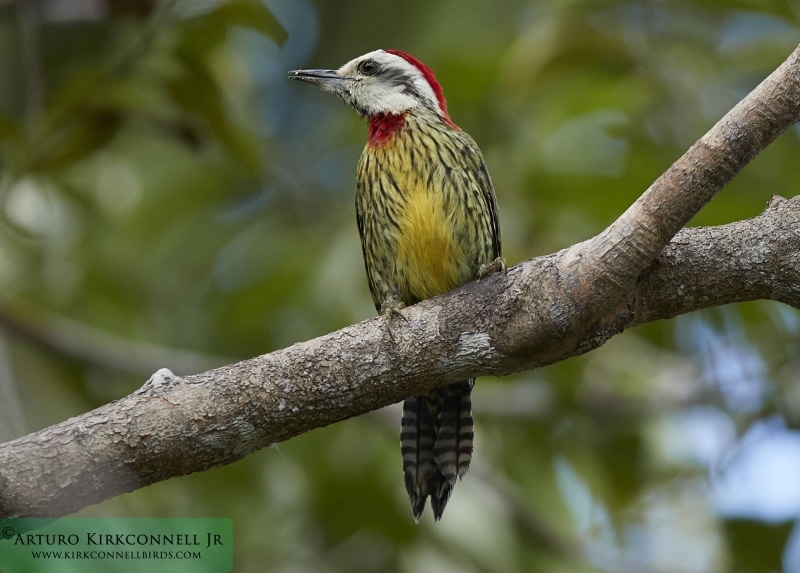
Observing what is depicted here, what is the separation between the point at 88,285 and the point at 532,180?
233 centimetres

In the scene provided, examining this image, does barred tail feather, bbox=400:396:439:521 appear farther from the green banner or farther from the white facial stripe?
the white facial stripe

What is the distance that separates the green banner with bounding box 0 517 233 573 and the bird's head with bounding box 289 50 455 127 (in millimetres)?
2005

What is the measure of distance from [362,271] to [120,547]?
7.10ft

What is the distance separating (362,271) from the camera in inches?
207

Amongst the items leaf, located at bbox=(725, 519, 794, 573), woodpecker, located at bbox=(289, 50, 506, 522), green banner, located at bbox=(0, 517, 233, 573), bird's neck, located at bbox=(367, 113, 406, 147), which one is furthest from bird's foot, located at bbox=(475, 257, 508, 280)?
leaf, located at bbox=(725, 519, 794, 573)

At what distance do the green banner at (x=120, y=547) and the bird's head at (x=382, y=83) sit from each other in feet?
6.58

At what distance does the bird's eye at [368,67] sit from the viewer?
4.84 m

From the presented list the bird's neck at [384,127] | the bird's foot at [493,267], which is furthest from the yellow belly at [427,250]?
the bird's neck at [384,127]

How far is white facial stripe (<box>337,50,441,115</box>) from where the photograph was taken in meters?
4.67

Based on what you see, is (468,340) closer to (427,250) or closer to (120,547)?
→ (427,250)

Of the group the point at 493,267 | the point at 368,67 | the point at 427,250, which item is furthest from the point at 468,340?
the point at 368,67

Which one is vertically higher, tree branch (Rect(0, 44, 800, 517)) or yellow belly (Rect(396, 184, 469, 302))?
yellow belly (Rect(396, 184, 469, 302))

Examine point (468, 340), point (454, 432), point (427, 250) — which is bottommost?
point (468, 340)

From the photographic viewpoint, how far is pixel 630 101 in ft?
17.9
